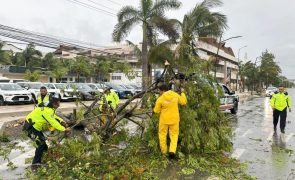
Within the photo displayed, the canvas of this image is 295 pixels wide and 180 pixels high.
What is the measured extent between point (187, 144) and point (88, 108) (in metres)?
3.55

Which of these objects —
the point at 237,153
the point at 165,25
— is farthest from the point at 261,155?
the point at 165,25

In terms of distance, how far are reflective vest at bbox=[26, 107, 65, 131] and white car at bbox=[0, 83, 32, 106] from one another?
1797cm

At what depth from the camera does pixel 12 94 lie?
23.8 m

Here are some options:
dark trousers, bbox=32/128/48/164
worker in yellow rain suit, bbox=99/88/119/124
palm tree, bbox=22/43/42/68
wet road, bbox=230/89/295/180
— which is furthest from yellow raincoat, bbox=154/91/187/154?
palm tree, bbox=22/43/42/68

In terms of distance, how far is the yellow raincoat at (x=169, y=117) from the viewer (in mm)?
7496

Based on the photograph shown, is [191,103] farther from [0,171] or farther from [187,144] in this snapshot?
[0,171]

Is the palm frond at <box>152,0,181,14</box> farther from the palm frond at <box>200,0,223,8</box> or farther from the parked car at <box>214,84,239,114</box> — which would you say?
the parked car at <box>214,84,239,114</box>

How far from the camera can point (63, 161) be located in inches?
275

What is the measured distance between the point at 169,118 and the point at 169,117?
21 millimetres

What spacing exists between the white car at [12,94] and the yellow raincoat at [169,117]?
18.6 m

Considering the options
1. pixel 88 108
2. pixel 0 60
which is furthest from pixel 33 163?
pixel 0 60

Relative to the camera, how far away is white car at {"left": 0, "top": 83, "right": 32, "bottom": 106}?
23719 mm

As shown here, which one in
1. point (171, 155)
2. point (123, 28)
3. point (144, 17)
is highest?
point (144, 17)

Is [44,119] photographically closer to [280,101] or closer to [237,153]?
[237,153]
